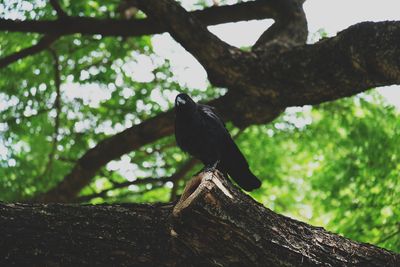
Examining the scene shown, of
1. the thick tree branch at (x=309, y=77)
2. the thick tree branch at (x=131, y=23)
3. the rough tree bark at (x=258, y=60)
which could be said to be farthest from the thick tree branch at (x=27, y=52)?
the thick tree branch at (x=309, y=77)

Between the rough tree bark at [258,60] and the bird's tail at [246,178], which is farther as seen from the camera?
the bird's tail at [246,178]

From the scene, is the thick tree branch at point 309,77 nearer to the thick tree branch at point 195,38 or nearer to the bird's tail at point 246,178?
the thick tree branch at point 195,38

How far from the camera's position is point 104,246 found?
2795 millimetres

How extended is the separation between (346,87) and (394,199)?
1757 mm

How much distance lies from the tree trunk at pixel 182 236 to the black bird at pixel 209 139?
4.94ft

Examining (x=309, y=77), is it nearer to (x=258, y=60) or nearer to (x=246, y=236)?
(x=258, y=60)

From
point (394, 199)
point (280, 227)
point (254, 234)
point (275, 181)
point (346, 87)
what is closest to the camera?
point (254, 234)

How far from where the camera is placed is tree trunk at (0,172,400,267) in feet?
8.12

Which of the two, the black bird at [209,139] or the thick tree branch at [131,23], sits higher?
the thick tree branch at [131,23]

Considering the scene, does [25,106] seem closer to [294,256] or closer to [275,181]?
[275,181]

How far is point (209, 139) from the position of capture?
4.47 metres

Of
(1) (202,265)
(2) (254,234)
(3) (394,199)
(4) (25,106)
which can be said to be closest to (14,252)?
(1) (202,265)

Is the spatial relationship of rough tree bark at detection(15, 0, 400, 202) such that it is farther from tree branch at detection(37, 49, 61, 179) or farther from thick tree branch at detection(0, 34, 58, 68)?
tree branch at detection(37, 49, 61, 179)

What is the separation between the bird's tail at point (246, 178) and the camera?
4583mm
